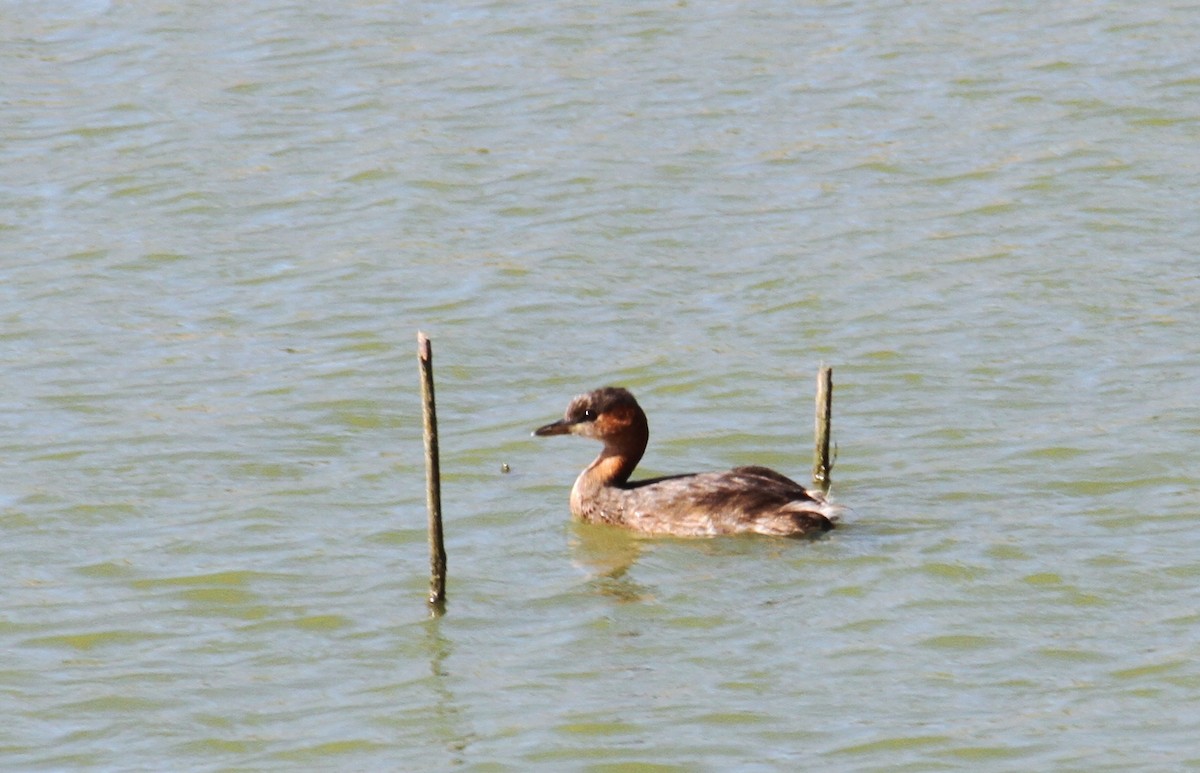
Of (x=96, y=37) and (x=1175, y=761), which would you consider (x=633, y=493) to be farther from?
(x=96, y=37)

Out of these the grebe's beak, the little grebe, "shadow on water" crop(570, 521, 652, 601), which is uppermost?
the grebe's beak

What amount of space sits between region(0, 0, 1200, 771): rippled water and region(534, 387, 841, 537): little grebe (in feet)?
0.52

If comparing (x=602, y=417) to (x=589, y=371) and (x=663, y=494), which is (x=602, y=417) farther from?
(x=589, y=371)

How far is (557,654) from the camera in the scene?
34.6 feet

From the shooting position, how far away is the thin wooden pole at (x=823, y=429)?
40.9 ft

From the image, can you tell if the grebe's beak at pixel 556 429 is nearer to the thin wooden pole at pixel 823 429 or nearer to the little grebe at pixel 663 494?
the little grebe at pixel 663 494

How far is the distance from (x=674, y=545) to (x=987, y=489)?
5.75 ft

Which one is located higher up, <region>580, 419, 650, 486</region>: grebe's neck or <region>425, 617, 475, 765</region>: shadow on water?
<region>580, 419, 650, 486</region>: grebe's neck

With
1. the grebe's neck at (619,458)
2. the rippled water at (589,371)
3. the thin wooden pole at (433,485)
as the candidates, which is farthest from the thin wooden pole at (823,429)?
the thin wooden pole at (433,485)

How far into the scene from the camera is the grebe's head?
12914mm

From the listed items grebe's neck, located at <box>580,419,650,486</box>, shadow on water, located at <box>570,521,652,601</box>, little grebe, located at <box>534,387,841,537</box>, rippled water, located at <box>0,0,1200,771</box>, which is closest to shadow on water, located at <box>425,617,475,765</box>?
rippled water, located at <box>0,0,1200,771</box>

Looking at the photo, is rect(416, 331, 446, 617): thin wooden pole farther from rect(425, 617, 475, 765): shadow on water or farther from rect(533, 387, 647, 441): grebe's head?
rect(533, 387, 647, 441): grebe's head

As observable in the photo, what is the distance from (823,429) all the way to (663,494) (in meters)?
0.97

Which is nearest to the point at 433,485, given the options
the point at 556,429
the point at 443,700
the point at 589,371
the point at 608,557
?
the point at 443,700
